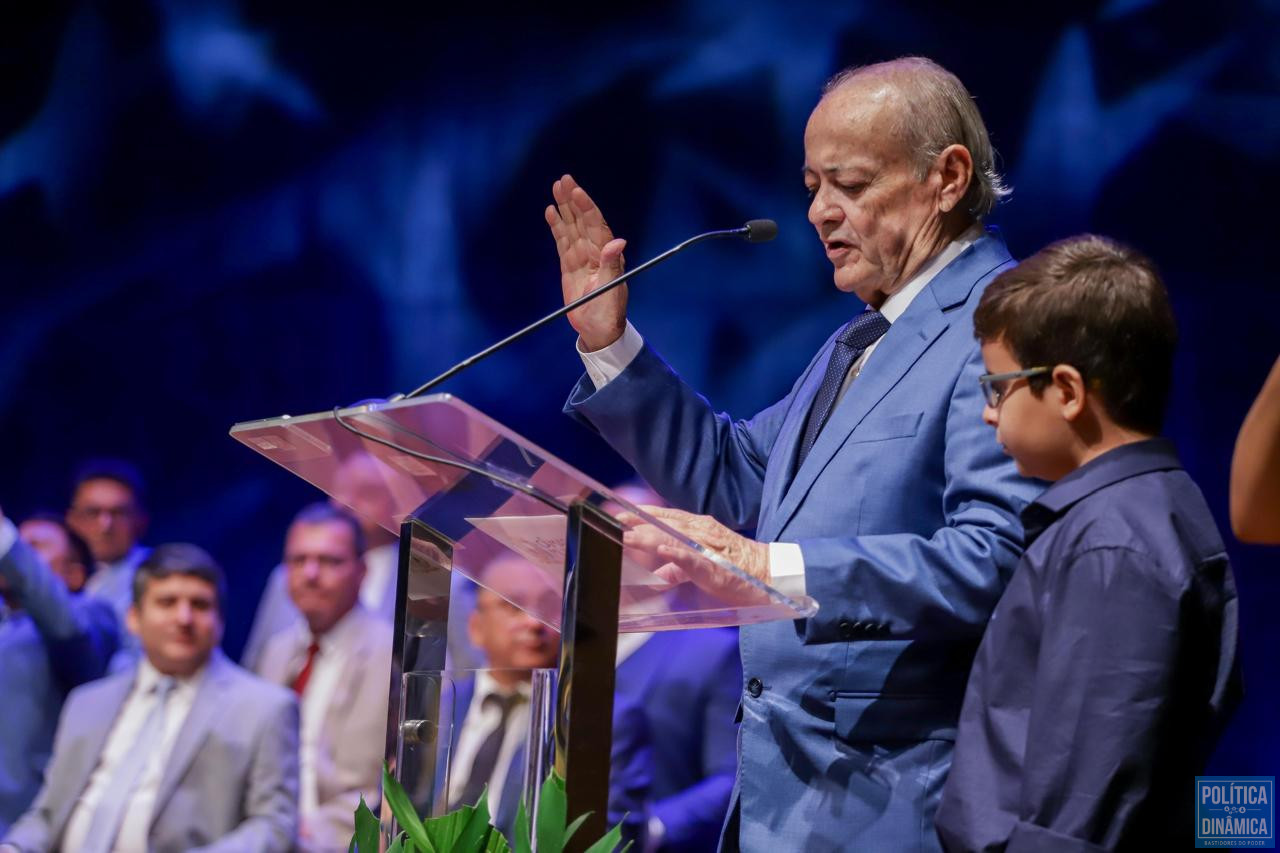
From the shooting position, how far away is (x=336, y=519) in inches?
176

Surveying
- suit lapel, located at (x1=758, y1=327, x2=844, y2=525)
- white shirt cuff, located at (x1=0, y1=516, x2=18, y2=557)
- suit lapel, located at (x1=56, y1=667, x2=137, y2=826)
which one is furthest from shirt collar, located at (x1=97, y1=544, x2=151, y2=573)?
suit lapel, located at (x1=758, y1=327, x2=844, y2=525)

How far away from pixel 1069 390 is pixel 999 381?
3.0 inches

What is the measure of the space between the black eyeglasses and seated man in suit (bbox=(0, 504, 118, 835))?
3456mm

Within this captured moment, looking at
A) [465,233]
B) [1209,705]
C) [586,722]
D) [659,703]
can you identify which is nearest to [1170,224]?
[659,703]

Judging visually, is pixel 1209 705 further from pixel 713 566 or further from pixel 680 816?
pixel 680 816

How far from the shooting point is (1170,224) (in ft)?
12.4

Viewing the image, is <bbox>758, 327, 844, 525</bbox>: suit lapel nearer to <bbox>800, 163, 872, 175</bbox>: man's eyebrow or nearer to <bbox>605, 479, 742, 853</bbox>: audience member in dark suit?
<bbox>800, 163, 872, 175</bbox>: man's eyebrow

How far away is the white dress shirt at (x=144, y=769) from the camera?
12.9 feet

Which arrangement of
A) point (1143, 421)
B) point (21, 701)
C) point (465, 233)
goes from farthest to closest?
point (465, 233), point (21, 701), point (1143, 421)

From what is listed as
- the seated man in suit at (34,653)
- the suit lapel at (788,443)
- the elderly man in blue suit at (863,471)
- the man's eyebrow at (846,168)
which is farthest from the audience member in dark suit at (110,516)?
the man's eyebrow at (846,168)

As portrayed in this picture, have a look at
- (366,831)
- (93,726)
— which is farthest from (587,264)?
(93,726)

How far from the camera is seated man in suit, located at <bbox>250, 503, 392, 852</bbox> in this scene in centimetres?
394

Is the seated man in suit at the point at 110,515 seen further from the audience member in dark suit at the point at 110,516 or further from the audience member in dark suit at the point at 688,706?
the audience member in dark suit at the point at 688,706

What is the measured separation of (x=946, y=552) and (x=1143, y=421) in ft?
0.89
